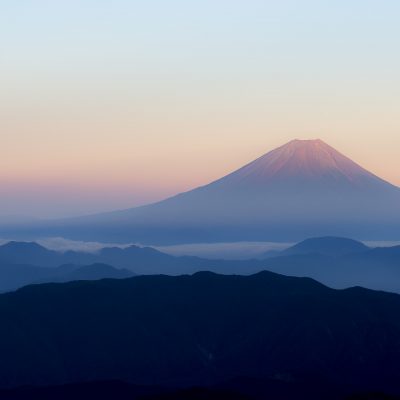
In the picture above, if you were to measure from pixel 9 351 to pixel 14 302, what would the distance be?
1910cm

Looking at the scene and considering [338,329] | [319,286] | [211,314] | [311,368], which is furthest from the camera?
[319,286]

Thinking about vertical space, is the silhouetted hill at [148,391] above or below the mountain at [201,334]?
below

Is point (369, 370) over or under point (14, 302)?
under

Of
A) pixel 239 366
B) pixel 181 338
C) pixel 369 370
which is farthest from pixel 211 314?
pixel 369 370

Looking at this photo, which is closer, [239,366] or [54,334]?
[239,366]

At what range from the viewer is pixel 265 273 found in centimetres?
18200

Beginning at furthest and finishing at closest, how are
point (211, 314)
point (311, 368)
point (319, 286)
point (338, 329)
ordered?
point (319, 286)
point (211, 314)
point (338, 329)
point (311, 368)

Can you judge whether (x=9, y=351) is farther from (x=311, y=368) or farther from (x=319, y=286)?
(x=319, y=286)

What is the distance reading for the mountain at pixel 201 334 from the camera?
Answer: 142 meters

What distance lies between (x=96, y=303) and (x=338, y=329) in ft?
133

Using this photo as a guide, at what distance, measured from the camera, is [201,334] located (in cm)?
15650

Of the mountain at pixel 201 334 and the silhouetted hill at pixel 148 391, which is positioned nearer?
the silhouetted hill at pixel 148 391

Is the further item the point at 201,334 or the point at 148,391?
the point at 201,334

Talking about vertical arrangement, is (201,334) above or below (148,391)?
above
